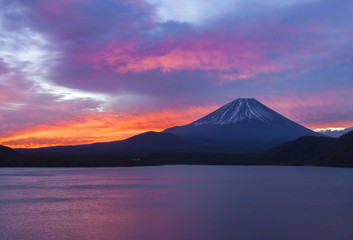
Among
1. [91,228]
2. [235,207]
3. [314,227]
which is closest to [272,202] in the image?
[235,207]

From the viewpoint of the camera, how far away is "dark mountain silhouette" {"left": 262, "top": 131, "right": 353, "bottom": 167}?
125 metres

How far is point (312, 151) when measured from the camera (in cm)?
14488

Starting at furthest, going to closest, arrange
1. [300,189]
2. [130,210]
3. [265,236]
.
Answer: [300,189] → [130,210] → [265,236]

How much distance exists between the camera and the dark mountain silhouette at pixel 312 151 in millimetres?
124775

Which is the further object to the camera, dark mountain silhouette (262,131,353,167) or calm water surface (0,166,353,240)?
dark mountain silhouette (262,131,353,167)

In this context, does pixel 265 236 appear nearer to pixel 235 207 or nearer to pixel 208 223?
pixel 208 223

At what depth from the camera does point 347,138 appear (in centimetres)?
12875

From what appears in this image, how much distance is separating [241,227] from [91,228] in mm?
9341

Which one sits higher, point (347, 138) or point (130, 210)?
point (347, 138)

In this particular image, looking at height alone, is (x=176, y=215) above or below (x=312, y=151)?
below

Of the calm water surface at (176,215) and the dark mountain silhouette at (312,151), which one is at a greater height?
the dark mountain silhouette at (312,151)

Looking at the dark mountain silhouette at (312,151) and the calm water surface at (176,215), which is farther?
the dark mountain silhouette at (312,151)

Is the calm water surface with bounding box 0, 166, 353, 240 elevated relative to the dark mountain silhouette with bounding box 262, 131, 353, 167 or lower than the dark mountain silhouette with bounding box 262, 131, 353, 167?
lower

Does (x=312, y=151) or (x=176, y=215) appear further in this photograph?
(x=312, y=151)
